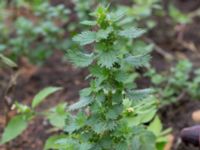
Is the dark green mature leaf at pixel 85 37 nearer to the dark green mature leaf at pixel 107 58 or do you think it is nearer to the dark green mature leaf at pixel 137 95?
the dark green mature leaf at pixel 107 58

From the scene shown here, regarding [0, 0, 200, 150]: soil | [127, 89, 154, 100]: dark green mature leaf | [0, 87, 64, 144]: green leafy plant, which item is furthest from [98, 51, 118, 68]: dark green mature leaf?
[0, 0, 200, 150]: soil

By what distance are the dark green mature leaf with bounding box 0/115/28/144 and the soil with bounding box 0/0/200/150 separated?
0.73ft

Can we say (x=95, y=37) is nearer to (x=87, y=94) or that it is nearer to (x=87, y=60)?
(x=87, y=60)

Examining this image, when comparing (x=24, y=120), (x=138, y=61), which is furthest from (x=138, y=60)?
(x=24, y=120)

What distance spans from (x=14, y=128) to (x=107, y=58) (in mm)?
695

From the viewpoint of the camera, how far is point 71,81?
10.5ft

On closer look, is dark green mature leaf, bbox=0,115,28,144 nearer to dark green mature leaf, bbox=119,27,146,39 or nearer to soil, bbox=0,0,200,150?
soil, bbox=0,0,200,150

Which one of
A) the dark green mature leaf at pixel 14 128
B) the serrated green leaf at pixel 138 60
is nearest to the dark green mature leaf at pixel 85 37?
the serrated green leaf at pixel 138 60

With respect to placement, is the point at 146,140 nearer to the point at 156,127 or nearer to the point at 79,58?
the point at 156,127

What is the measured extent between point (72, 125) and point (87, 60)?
0.25 m

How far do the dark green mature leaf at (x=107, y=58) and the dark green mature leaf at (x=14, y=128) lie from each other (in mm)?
633

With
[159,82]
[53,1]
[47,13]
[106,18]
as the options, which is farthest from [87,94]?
[53,1]

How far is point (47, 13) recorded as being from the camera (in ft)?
10.6

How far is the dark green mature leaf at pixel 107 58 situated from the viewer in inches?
72.9
